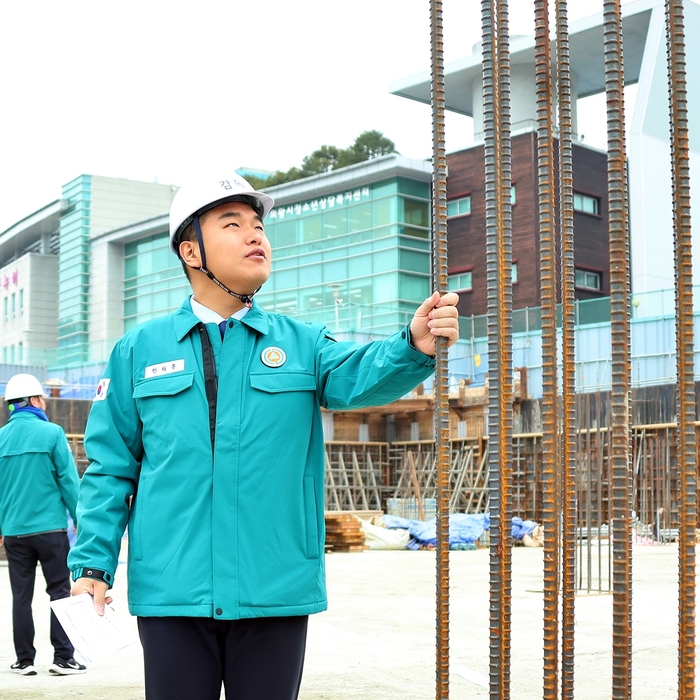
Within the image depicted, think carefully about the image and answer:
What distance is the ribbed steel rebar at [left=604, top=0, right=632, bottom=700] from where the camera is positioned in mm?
2607

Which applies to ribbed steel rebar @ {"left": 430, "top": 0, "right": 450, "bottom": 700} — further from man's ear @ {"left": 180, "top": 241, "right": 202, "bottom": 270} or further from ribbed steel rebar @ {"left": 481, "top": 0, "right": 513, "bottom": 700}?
man's ear @ {"left": 180, "top": 241, "right": 202, "bottom": 270}

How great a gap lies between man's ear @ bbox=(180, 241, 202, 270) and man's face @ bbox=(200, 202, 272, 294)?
0.05 metres

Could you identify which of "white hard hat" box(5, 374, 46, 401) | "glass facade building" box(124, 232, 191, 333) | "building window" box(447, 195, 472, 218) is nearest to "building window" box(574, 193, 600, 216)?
"building window" box(447, 195, 472, 218)

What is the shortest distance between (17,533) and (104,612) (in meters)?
4.57

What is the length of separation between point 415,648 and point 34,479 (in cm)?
302

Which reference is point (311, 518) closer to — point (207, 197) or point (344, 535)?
point (207, 197)

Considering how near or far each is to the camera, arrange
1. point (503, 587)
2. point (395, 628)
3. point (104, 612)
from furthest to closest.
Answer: point (395, 628), point (104, 612), point (503, 587)

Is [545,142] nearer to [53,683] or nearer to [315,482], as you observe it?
[315,482]

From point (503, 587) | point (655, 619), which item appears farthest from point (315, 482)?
point (655, 619)

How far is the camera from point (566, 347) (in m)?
2.98

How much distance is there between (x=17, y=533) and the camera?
7.30 meters

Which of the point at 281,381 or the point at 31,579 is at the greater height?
the point at 281,381

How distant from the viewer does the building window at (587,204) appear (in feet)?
129

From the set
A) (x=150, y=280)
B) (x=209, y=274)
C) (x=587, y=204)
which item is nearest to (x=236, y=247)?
(x=209, y=274)
